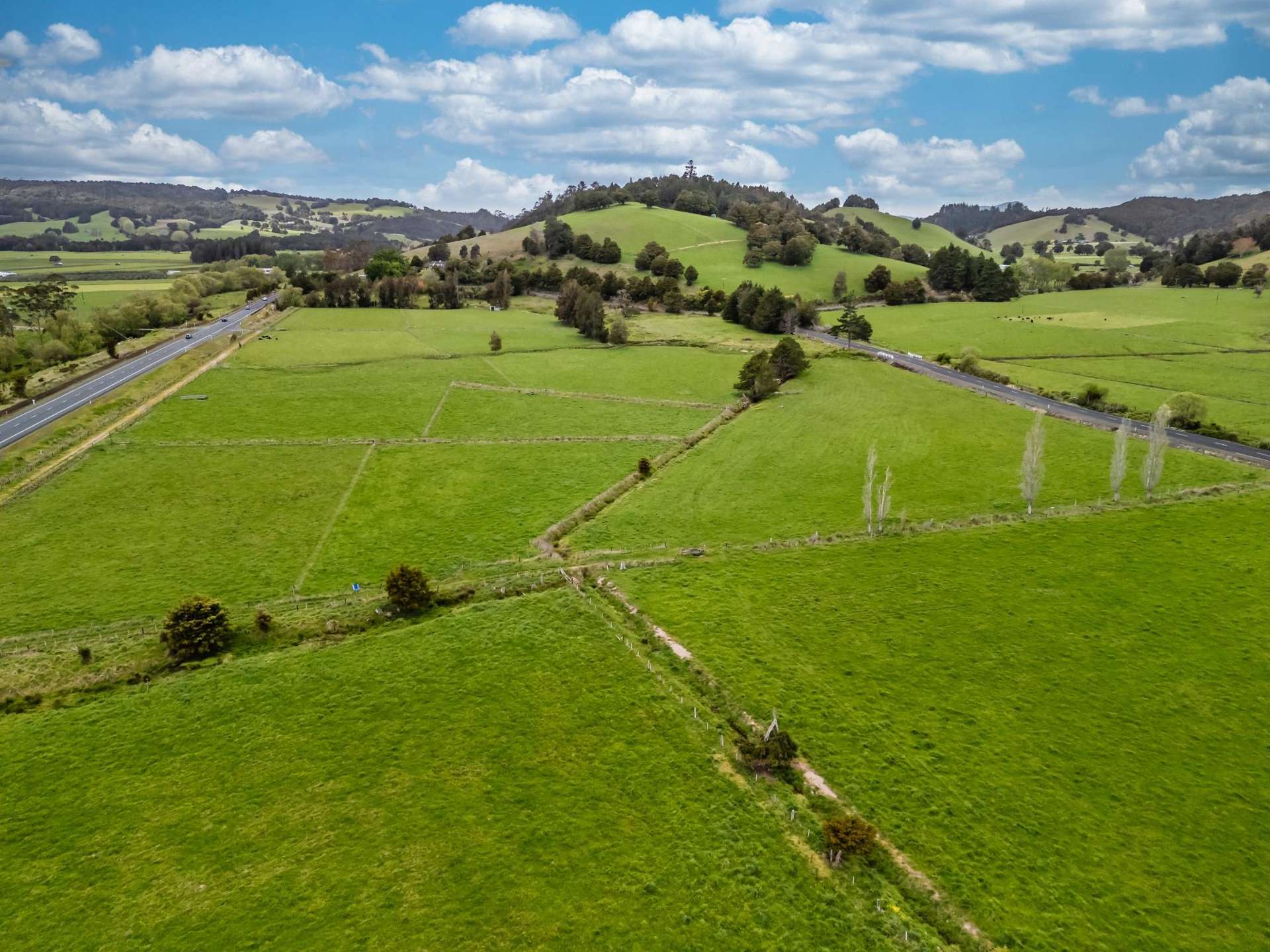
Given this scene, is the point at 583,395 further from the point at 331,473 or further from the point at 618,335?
the point at 618,335

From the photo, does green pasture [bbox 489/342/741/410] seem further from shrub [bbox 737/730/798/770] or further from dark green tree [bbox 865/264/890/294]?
dark green tree [bbox 865/264/890/294]

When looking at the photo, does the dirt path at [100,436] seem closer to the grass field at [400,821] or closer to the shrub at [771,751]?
the grass field at [400,821]

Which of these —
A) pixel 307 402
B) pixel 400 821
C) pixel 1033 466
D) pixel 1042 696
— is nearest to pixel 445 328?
pixel 307 402

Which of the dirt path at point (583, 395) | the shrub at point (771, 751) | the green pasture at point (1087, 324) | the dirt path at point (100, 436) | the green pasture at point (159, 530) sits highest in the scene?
the green pasture at point (1087, 324)

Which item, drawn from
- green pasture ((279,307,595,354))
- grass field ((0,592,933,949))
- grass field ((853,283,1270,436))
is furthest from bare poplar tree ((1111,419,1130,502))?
green pasture ((279,307,595,354))

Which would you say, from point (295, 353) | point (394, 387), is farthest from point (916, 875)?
point (295, 353)

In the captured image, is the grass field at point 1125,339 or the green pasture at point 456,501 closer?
the green pasture at point 456,501

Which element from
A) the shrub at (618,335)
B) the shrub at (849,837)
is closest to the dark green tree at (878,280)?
the shrub at (618,335)

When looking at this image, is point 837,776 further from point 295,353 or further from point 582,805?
point 295,353
